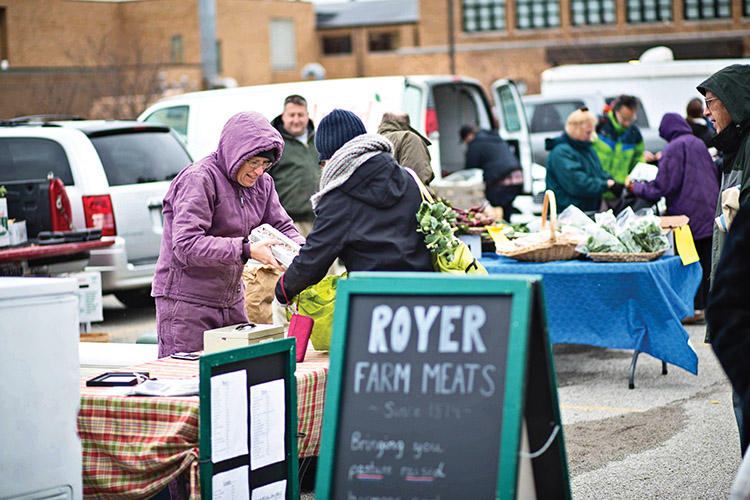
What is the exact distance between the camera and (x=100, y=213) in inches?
384

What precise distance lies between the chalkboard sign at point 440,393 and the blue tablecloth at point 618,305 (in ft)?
12.8

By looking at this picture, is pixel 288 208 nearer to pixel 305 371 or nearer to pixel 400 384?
pixel 305 371

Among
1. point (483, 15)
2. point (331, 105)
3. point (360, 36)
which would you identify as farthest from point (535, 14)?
point (331, 105)

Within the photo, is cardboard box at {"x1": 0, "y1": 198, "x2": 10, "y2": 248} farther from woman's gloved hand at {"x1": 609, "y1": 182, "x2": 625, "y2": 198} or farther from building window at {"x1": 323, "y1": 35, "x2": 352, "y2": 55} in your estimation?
Result: building window at {"x1": 323, "y1": 35, "x2": 352, "y2": 55}

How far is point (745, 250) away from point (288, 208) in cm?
628

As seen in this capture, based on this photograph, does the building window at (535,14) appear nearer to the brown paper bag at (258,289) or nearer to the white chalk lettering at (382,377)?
the brown paper bag at (258,289)

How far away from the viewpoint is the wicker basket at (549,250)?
725 centimetres

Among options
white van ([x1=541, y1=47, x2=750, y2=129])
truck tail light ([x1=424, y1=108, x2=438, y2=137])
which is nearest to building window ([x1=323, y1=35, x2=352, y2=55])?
white van ([x1=541, y1=47, x2=750, y2=129])

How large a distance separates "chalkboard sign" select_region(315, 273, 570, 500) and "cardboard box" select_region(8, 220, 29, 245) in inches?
201

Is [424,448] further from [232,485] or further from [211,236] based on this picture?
[211,236]

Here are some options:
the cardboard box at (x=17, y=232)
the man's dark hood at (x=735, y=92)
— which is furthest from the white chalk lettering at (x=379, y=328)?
the cardboard box at (x=17, y=232)

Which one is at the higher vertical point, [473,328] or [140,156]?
[140,156]

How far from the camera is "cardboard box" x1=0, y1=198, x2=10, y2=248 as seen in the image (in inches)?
300

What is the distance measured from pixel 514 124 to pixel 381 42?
5180cm
